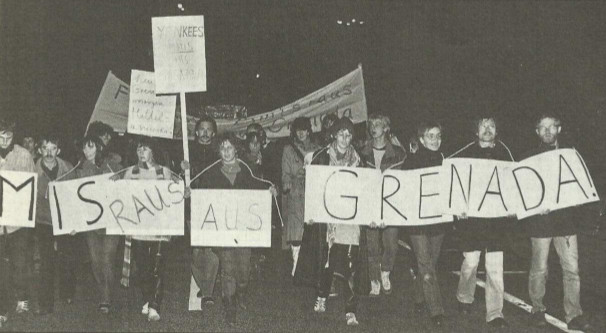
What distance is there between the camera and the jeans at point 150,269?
8.28 meters

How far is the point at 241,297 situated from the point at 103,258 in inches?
58.8

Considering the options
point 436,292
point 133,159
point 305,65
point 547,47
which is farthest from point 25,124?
point 305,65

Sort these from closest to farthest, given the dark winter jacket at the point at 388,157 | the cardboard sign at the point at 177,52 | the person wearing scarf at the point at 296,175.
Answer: the dark winter jacket at the point at 388,157
the cardboard sign at the point at 177,52
the person wearing scarf at the point at 296,175

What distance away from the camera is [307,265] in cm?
851

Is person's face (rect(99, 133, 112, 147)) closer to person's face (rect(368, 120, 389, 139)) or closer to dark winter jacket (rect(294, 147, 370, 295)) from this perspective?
dark winter jacket (rect(294, 147, 370, 295))

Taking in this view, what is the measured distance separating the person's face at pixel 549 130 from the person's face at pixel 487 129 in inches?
16.8

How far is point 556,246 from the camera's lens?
809 centimetres

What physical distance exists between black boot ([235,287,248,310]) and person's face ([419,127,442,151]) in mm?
2298

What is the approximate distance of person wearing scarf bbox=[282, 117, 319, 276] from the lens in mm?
10242

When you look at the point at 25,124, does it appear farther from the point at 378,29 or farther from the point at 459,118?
the point at 378,29

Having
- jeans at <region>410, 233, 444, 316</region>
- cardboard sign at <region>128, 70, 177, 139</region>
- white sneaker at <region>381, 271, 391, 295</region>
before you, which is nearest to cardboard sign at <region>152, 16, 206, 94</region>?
cardboard sign at <region>128, 70, 177, 139</region>

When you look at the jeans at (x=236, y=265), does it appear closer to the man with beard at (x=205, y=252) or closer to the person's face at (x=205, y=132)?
the man with beard at (x=205, y=252)

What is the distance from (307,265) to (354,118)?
6.22 m

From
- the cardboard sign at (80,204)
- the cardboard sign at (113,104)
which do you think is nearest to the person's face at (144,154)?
the cardboard sign at (80,204)
